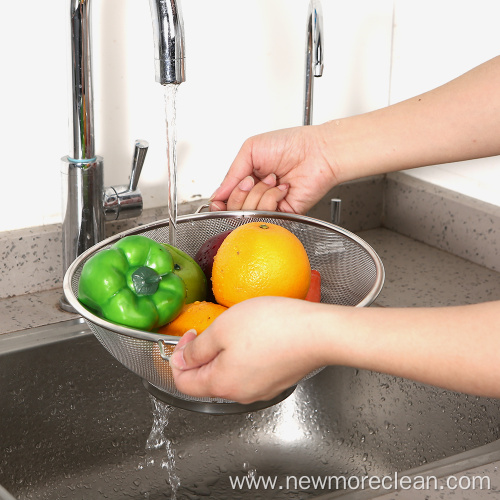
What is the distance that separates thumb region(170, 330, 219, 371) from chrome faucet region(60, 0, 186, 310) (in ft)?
1.11

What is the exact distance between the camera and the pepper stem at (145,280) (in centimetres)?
66

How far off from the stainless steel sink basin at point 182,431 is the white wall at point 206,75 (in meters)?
0.23

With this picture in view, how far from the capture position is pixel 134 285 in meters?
0.67

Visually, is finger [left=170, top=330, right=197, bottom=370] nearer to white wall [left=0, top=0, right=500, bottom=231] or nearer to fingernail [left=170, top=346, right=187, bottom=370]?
fingernail [left=170, top=346, right=187, bottom=370]

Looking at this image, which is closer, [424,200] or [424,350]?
[424,350]

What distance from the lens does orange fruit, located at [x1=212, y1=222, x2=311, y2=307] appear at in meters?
0.69

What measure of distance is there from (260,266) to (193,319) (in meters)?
0.08

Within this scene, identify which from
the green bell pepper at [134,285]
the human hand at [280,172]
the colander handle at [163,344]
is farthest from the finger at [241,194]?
Answer: the colander handle at [163,344]

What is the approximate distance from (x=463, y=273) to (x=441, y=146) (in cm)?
28

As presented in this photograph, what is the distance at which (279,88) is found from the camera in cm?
110

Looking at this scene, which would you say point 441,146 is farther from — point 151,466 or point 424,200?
point 151,466

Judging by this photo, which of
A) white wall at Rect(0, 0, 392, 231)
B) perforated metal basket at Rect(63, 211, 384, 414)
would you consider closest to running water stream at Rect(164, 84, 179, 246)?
perforated metal basket at Rect(63, 211, 384, 414)

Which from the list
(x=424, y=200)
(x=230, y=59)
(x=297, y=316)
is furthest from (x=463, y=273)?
(x=297, y=316)

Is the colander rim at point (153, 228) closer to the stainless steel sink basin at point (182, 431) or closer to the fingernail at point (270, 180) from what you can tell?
the fingernail at point (270, 180)
